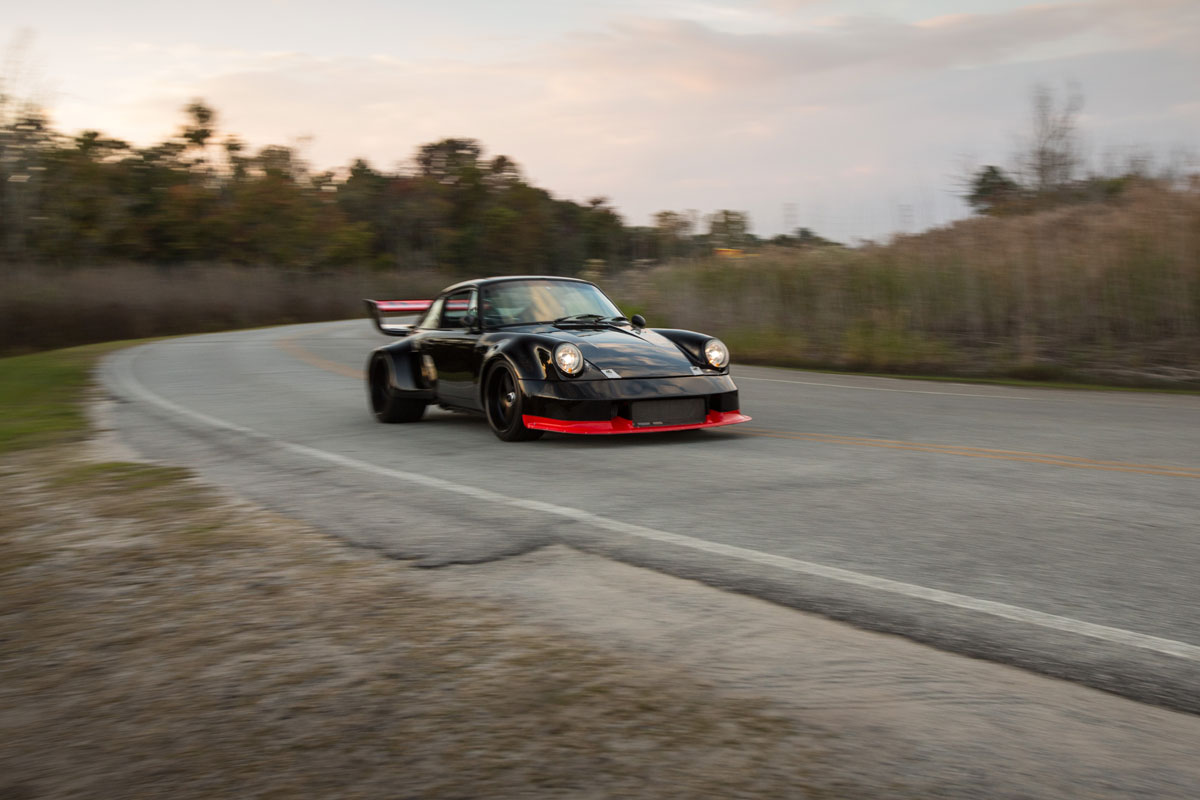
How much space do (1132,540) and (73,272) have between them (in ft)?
164

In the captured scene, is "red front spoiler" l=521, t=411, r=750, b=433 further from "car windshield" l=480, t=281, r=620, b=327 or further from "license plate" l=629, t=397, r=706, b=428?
"car windshield" l=480, t=281, r=620, b=327

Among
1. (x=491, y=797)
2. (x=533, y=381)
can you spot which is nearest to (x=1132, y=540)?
(x=491, y=797)

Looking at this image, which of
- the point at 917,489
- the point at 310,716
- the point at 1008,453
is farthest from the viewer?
the point at 1008,453

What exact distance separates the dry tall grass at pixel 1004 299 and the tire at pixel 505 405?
978 centimetres

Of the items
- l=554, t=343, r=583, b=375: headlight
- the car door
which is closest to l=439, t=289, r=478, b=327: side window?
the car door

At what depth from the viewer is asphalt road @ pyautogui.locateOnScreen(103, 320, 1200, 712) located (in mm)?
3652

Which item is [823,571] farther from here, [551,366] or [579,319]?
[579,319]

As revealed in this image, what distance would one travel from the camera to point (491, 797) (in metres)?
2.35

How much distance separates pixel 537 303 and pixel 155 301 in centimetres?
4327

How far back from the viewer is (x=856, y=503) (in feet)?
18.6

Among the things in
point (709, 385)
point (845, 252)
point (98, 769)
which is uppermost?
point (845, 252)

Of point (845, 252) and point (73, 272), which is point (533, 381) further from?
point (73, 272)

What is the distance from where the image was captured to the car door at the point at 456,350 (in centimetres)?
932

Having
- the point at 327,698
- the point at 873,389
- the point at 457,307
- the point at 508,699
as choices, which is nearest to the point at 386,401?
the point at 457,307
